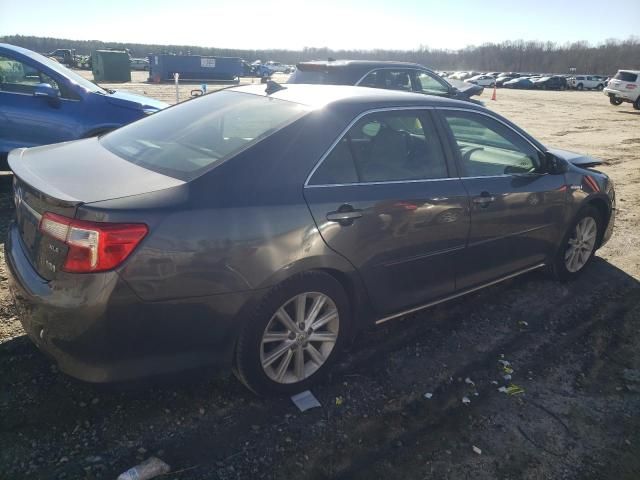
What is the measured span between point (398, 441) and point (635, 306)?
287cm

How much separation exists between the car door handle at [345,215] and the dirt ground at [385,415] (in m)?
1.02

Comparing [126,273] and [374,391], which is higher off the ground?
[126,273]

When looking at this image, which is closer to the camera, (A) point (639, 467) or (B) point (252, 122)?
(A) point (639, 467)

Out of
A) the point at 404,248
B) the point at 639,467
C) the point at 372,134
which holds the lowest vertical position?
the point at 639,467

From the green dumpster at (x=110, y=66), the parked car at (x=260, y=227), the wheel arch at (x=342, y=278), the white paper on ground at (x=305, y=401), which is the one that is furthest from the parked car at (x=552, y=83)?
the white paper on ground at (x=305, y=401)

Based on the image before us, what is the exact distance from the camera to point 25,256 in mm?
2514

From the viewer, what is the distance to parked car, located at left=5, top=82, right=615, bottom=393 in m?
2.20

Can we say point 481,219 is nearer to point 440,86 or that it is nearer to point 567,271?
point 567,271

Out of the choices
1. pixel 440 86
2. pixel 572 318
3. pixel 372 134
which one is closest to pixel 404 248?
pixel 372 134

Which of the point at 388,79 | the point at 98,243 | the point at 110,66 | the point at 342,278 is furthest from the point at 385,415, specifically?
the point at 110,66

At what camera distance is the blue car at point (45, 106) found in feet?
19.7

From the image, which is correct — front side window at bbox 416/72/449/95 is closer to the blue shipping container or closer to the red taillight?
the red taillight

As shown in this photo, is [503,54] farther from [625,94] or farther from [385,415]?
[385,415]

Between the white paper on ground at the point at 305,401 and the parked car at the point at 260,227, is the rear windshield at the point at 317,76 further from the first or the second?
the white paper on ground at the point at 305,401
